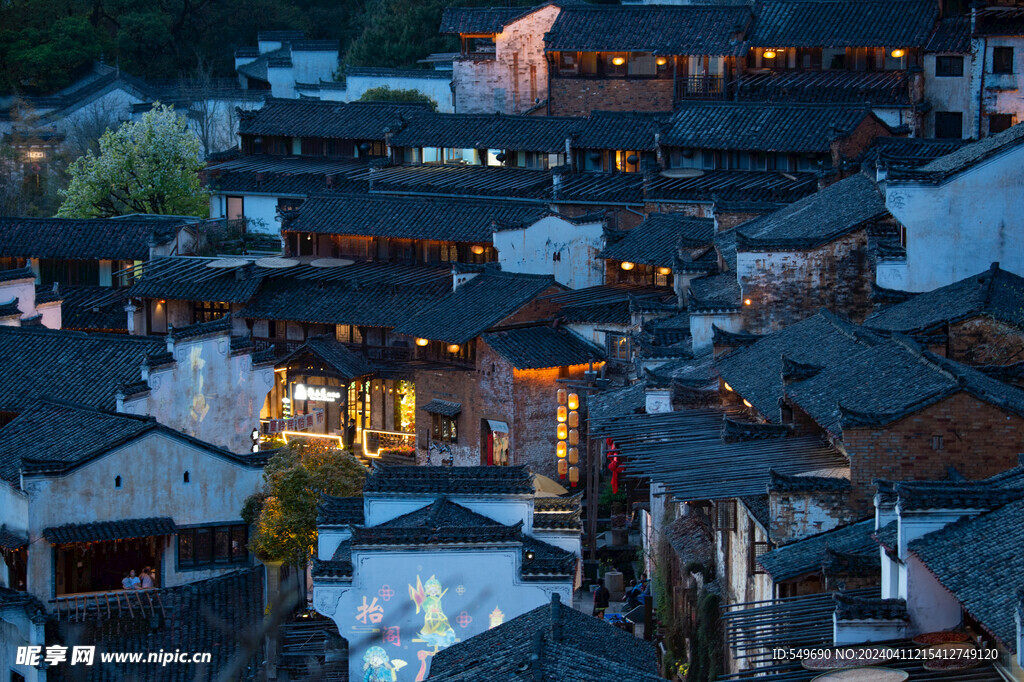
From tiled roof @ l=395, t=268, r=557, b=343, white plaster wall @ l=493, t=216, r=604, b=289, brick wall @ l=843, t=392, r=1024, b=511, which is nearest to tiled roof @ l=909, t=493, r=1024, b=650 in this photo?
brick wall @ l=843, t=392, r=1024, b=511

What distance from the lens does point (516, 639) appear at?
25359 mm

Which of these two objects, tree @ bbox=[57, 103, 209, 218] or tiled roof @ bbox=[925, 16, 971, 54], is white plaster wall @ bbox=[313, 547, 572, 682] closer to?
tiled roof @ bbox=[925, 16, 971, 54]

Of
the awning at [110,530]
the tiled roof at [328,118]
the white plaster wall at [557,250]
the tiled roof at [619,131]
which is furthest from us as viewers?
the tiled roof at [328,118]

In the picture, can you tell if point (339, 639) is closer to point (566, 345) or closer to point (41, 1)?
point (566, 345)

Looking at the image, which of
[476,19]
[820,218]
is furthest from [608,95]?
[820,218]

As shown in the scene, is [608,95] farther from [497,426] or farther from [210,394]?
[210,394]

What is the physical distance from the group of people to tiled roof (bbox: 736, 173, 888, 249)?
15.1 m

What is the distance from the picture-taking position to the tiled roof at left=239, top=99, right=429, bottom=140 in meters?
69.7

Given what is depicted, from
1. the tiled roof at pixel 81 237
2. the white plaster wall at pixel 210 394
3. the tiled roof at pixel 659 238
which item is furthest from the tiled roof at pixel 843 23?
the white plaster wall at pixel 210 394

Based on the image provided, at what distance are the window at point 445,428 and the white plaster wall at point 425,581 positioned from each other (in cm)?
2236

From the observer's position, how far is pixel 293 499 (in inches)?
1476

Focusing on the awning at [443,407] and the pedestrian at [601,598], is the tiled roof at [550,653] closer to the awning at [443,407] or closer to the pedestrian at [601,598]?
the pedestrian at [601,598]

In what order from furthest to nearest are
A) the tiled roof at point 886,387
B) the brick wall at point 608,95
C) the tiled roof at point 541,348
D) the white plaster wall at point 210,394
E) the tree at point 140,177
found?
the tree at point 140,177, the brick wall at point 608,95, the tiled roof at point 541,348, the white plaster wall at point 210,394, the tiled roof at point 886,387

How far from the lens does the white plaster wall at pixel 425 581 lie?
31.0 m
